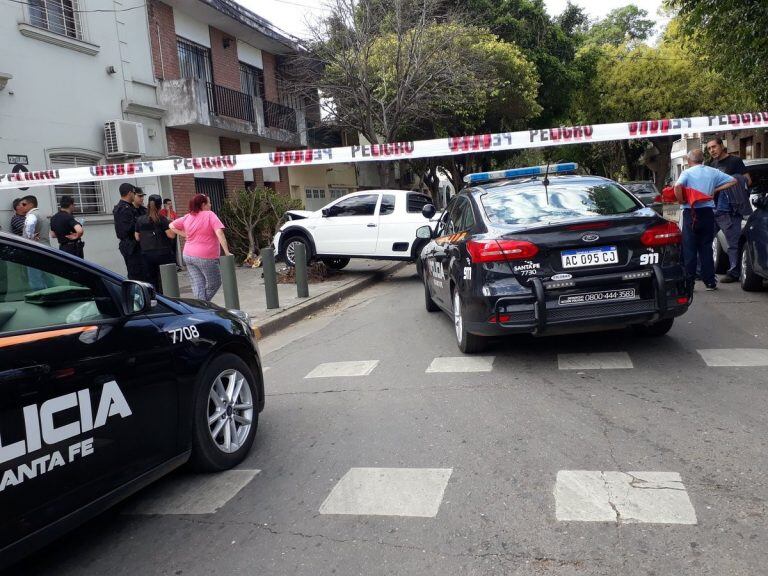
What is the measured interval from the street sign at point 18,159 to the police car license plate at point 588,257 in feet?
34.4

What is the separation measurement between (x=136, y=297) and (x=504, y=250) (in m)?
2.97

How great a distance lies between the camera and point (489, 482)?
11.4 feet

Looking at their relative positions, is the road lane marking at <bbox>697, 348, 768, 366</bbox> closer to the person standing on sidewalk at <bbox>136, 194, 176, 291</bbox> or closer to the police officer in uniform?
the person standing on sidewalk at <bbox>136, 194, 176, 291</bbox>

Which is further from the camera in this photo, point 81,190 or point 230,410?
point 81,190

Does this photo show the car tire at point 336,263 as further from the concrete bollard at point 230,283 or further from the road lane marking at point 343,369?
the road lane marking at point 343,369

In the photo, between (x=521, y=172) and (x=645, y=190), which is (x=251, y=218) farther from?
(x=645, y=190)

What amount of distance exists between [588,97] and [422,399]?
3087 centimetres

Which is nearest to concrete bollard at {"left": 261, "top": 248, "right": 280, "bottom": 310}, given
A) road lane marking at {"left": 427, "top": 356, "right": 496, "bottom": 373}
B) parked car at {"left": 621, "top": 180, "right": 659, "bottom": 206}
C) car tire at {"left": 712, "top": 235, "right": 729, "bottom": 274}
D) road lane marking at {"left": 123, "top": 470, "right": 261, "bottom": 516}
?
road lane marking at {"left": 427, "top": 356, "right": 496, "bottom": 373}

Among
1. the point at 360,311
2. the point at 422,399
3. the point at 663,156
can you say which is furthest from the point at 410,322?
the point at 663,156

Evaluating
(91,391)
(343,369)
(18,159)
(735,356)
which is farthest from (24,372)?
(18,159)

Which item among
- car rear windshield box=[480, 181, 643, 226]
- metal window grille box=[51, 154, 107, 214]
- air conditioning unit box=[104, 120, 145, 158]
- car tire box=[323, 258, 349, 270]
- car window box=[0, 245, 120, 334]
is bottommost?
car tire box=[323, 258, 349, 270]

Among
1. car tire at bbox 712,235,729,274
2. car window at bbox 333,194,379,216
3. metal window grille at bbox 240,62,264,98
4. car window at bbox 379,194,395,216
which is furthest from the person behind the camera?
metal window grille at bbox 240,62,264,98

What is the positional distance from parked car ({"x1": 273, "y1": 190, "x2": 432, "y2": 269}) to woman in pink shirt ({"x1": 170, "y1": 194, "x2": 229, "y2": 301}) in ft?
15.1

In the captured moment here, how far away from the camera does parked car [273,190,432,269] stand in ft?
41.8
